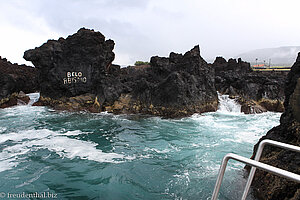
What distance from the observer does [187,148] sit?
766 centimetres

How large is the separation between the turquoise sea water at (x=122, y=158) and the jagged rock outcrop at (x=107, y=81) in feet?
13.0

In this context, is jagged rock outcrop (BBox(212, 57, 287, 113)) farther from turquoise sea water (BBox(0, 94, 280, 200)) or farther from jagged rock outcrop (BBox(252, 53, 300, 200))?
jagged rock outcrop (BBox(252, 53, 300, 200))

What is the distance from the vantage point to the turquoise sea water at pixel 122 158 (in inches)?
179

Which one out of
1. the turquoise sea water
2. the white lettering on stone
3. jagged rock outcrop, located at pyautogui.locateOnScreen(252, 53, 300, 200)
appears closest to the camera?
jagged rock outcrop, located at pyautogui.locateOnScreen(252, 53, 300, 200)

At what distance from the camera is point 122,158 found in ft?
21.8

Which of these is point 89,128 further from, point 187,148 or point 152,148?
point 187,148

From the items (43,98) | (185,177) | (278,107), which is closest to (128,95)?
(43,98)

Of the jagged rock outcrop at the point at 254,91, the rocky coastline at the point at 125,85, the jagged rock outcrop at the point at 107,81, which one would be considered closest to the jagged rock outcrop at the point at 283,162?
the rocky coastline at the point at 125,85

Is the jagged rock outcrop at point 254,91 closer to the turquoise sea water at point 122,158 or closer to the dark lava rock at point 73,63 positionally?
the turquoise sea water at point 122,158

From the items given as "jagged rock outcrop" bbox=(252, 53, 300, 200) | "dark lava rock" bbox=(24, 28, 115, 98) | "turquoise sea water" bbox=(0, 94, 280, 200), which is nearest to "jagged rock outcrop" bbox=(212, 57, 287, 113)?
"turquoise sea water" bbox=(0, 94, 280, 200)

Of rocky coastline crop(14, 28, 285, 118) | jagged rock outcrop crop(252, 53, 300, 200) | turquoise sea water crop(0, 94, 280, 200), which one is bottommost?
turquoise sea water crop(0, 94, 280, 200)

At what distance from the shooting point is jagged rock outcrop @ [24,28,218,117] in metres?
15.6

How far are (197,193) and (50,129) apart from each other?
9.84 m

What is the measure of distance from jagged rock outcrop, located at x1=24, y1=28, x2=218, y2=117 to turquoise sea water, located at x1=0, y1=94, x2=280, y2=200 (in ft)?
13.0
